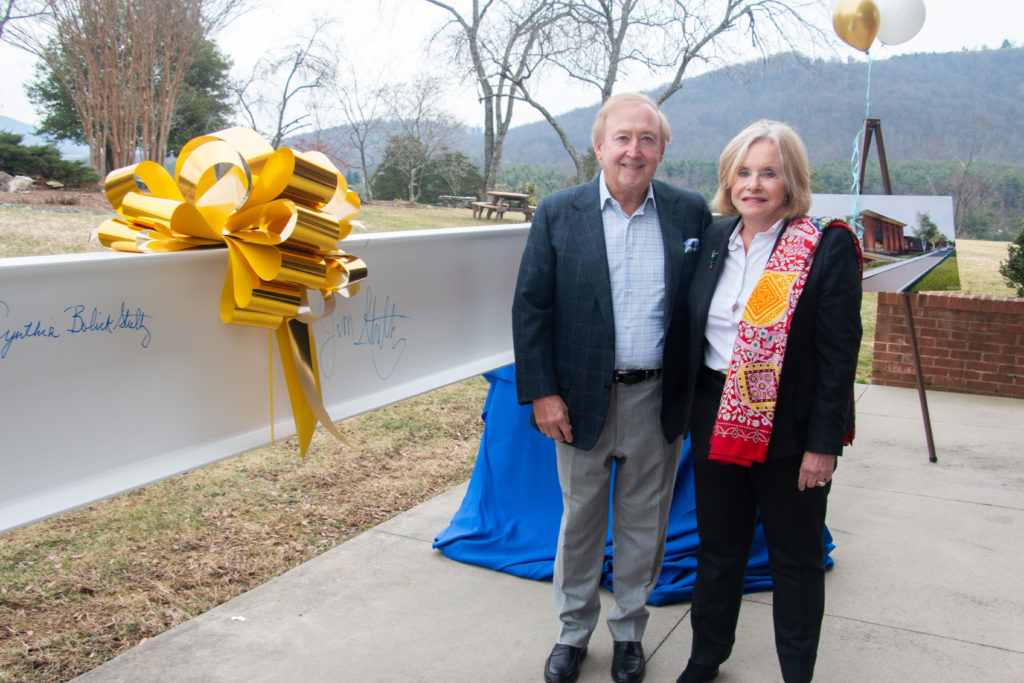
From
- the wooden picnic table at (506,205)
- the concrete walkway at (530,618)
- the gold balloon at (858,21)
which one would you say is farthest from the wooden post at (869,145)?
the wooden picnic table at (506,205)

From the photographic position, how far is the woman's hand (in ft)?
7.34

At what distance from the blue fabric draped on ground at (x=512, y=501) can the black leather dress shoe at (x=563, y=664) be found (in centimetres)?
74

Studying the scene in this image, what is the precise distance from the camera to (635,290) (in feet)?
8.10

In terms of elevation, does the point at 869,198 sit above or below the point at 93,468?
above

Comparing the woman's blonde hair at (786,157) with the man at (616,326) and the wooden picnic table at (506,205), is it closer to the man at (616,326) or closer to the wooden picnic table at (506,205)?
the man at (616,326)

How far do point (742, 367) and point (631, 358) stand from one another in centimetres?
38

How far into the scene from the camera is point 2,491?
176cm

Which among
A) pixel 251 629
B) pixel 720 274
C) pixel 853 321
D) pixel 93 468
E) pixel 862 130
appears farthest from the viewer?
pixel 862 130

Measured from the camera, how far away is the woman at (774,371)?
7.22 feet

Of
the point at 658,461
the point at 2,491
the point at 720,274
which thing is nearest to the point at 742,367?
the point at 720,274

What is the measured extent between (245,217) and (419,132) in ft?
45.8

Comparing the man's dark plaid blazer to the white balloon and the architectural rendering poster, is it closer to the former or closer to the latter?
the architectural rendering poster

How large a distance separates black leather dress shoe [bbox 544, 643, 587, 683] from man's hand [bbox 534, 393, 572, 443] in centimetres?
70

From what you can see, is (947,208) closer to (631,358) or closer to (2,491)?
(631,358)
